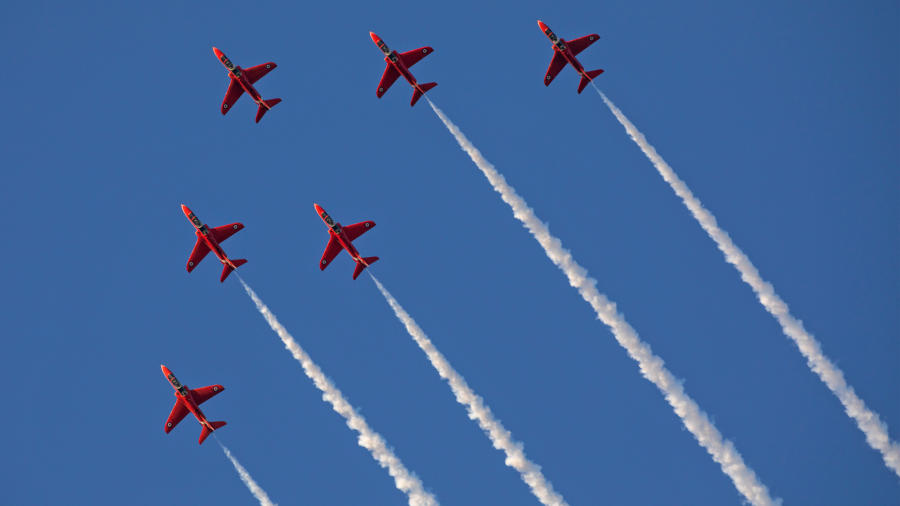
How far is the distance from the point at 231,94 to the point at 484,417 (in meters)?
30.5

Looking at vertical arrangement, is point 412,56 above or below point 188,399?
above

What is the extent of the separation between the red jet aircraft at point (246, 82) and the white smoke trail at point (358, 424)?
1322 centimetres

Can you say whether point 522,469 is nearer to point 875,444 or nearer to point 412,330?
point 412,330

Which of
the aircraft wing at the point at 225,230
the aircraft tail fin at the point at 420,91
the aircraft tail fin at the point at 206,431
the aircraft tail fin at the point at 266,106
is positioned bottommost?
the aircraft tail fin at the point at 206,431

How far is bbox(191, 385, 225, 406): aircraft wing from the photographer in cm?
8512

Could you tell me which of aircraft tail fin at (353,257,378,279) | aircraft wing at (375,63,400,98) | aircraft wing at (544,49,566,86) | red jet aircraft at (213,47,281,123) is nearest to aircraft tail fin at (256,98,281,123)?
red jet aircraft at (213,47,281,123)

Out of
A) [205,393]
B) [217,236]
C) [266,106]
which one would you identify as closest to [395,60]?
[266,106]

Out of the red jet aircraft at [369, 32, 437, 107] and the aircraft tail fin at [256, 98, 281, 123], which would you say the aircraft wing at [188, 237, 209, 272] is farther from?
the red jet aircraft at [369, 32, 437, 107]

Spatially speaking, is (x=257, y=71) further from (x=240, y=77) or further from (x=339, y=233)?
(x=339, y=233)

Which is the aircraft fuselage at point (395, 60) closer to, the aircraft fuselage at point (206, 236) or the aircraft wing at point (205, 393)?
the aircraft fuselage at point (206, 236)

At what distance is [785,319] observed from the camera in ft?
269

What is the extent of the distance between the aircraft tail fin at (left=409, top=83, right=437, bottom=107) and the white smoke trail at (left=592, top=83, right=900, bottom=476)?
12845 mm

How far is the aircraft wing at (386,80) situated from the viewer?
8644cm

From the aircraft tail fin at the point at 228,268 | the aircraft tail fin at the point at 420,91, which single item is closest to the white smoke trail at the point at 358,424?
the aircraft tail fin at the point at 228,268
